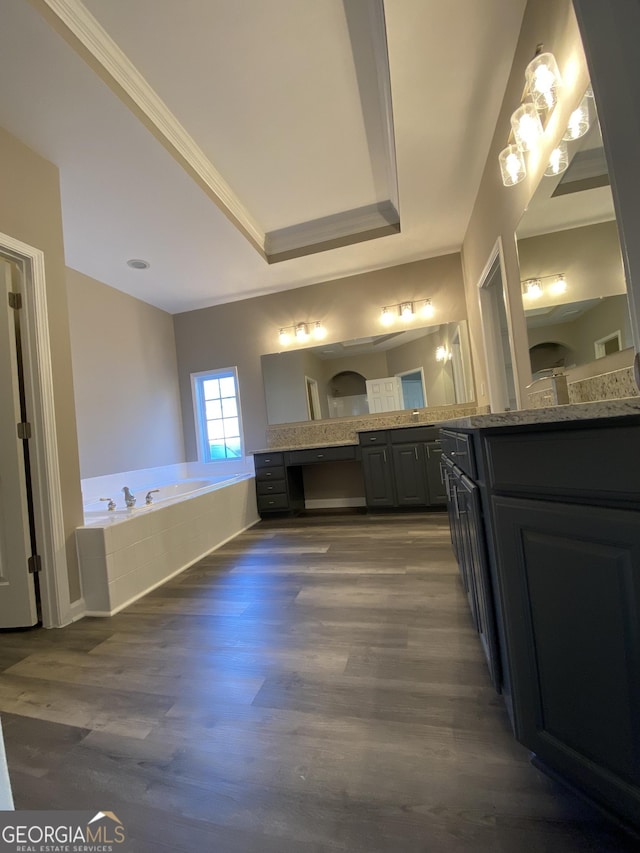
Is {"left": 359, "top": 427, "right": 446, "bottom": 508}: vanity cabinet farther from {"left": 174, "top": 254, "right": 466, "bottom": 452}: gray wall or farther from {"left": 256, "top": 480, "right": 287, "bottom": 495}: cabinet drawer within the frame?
{"left": 174, "top": 254, "right": 466, "bottom": 452}: gray wall

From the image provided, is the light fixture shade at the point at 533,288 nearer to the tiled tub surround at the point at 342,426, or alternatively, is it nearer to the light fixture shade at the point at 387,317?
the tiled tub surround at the point at 342,426

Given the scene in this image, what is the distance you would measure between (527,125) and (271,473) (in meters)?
3.30

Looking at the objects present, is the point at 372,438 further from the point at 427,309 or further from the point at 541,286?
the point at 541,286

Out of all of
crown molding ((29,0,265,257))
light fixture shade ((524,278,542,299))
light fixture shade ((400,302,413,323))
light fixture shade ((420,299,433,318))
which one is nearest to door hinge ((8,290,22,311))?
crown molding ((29,0,265,257))

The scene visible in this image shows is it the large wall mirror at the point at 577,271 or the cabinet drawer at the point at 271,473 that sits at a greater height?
the large wall mirror at the point at 577,271

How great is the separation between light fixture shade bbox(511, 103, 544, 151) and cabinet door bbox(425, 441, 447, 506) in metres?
2.36

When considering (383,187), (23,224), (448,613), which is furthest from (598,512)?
(383,187)

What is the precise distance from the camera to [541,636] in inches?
29.8

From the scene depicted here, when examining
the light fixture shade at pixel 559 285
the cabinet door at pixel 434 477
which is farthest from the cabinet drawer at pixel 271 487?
the light fixture shade at pixel 559 285

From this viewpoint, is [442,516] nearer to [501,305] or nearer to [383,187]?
[501,305]

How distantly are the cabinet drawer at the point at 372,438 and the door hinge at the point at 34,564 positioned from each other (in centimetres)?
268

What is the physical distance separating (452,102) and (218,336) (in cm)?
331

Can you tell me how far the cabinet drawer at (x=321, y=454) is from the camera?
12.1ft

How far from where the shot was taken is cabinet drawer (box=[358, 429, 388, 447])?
11.7 ft
